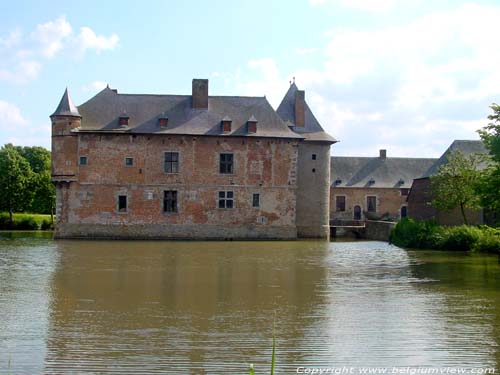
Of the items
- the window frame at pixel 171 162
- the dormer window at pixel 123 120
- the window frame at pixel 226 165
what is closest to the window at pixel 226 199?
the window frame at pixel 226 165

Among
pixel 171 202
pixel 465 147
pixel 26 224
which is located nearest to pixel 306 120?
pixel 465 147

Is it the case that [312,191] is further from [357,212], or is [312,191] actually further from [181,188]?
[357,212]

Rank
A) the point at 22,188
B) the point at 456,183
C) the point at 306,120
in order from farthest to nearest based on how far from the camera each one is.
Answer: the point at 22,188, the point at 306,120, the point at 456,183

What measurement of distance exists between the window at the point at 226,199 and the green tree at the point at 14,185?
20751 mm

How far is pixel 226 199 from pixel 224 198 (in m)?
0.10

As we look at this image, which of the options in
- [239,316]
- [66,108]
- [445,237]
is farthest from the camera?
[66,108]

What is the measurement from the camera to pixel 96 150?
3102cm

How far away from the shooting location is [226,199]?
3172 centimetres

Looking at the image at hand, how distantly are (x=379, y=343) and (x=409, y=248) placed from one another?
1869cm

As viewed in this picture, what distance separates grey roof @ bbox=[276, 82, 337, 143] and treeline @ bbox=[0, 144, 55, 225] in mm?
20856

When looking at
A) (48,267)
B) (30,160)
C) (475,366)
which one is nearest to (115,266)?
(48,267)

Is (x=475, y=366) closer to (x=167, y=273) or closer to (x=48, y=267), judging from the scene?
(x=167, y=273)

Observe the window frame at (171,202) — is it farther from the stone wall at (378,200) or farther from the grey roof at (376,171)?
the grey roof at (376,171)

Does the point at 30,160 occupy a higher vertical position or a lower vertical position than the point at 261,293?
higher
